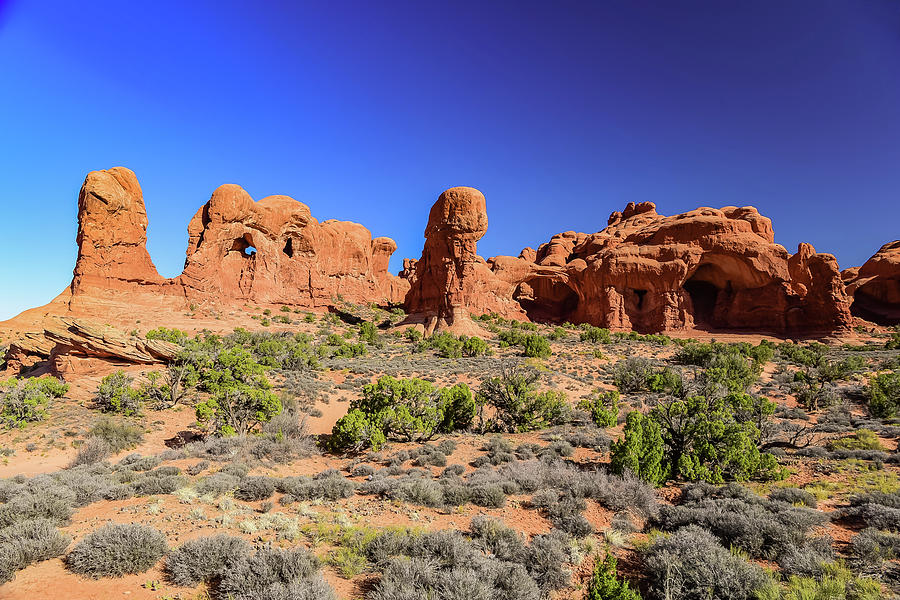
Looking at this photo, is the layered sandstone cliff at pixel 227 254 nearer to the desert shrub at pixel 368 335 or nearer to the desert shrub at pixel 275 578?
the desert shrub at pixel 368 335

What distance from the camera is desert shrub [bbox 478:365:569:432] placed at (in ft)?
43.8

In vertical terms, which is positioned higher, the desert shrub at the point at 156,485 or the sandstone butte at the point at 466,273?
the sandstone butte at the point at 466,273

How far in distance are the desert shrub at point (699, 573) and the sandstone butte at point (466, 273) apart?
28.8 meters

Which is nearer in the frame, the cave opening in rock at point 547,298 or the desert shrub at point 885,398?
the desert shrub at point 885,398

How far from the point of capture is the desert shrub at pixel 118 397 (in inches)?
568

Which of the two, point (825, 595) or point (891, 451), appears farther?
point (891, 451)

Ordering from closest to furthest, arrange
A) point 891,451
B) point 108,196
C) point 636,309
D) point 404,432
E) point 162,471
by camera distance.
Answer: point 162,471
point 891,451
point 404,432
point 108,196
point 636,309

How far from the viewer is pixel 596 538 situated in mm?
5426

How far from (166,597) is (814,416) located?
1849 centimetres

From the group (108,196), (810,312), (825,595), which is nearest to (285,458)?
(825,595)

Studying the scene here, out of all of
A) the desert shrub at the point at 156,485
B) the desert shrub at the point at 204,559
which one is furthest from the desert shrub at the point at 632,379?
the desert shrub at the point at 204,559

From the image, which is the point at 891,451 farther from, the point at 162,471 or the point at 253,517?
the point at 162,471

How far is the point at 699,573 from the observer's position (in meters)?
4.09

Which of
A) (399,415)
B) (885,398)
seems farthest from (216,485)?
(885,398)
